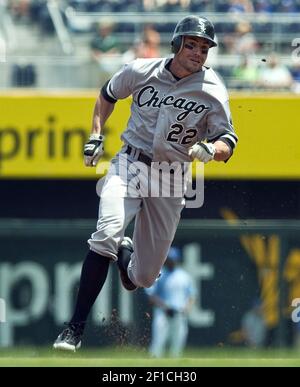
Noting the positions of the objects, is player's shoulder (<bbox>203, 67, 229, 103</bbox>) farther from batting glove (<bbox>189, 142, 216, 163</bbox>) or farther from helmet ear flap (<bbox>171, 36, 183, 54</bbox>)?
batting glove (<bbox>189, 142, 216, 163</bbox>)

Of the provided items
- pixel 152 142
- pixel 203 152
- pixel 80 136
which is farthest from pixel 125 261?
pixel 80 136

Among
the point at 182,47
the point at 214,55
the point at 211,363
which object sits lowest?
the point at 211,363

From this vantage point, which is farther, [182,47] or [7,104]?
A: [7,104]

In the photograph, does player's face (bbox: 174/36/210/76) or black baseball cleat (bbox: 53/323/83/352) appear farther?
player's face (bbox: 174/36/210/76)

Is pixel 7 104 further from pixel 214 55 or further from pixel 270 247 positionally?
pixel 270 247

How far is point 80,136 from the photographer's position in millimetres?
12320

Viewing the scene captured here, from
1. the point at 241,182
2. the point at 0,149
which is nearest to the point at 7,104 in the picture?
the point at 0,149

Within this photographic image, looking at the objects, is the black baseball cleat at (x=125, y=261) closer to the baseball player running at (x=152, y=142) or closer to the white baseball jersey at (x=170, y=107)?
the baseball player running at (x=152, y=142)

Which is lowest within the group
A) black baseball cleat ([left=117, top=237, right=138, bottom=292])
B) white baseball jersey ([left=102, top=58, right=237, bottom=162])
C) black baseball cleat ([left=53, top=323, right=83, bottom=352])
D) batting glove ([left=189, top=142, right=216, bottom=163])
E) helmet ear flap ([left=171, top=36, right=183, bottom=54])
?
black baseball cleat ([left=53, top=323, right=83, bottom=352])

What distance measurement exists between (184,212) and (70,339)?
6.04 m

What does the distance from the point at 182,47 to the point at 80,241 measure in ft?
19.7

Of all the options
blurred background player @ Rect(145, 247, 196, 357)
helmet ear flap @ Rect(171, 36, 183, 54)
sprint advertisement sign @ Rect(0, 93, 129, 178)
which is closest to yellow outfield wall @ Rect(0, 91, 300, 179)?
sprint advertisement sign @ Rect(0, 93, 129, 178)

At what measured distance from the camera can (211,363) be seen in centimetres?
712

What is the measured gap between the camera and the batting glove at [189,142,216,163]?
21.2ft
